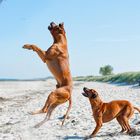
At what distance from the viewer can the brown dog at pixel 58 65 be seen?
28.1ft

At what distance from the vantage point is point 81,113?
12367mm

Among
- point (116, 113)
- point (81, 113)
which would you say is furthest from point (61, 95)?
point (81, 113)

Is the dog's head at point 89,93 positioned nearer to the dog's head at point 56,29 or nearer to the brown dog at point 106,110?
the brown dog at point 106,110

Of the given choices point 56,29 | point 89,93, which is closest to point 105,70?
point 56,29

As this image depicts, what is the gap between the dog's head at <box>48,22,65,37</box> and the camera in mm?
8773

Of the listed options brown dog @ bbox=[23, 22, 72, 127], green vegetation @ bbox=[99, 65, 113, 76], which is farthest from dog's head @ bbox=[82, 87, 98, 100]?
green vegetation @ bbox=[99, 65, 113, 76]

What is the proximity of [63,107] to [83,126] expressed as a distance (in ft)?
14.9

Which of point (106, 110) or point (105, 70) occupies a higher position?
point (106, 110)

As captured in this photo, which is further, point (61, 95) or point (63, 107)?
point (63, 107)

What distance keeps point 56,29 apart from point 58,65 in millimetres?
715

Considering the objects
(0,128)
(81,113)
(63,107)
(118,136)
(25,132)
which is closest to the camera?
(118,136)

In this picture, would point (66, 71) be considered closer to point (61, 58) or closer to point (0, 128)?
point (61, 58)

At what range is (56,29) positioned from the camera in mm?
8781

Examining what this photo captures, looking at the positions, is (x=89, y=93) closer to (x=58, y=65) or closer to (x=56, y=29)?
(x=58, y=65)
